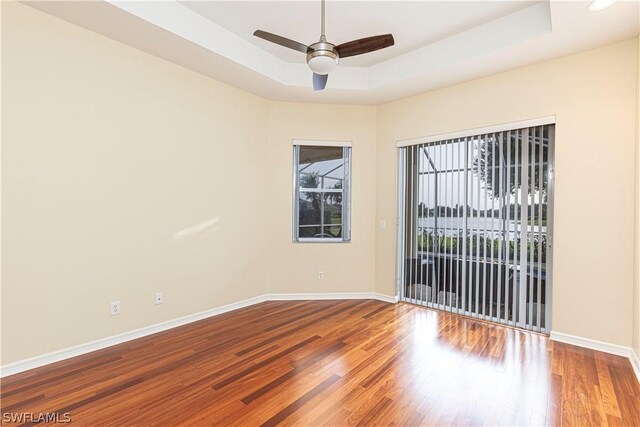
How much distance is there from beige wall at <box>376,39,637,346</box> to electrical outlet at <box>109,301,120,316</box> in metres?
4.16

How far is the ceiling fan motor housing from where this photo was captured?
2.37 m

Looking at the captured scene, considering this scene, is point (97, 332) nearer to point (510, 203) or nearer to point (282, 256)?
point (282, 256)

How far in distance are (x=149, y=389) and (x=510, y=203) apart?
3.66 meters

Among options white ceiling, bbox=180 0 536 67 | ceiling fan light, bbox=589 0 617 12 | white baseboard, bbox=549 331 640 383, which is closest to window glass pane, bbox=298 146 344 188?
white ceiling, bbox=180 0 536 67

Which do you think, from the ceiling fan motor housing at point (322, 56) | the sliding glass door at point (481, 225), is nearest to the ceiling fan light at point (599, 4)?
the sliding glass door at point (481, 225)

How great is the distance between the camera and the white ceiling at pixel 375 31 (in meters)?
2.50

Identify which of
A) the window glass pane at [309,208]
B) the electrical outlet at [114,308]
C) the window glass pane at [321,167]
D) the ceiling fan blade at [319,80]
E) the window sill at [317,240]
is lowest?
the electrical outlet at [114,308]

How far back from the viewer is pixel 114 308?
114 inches

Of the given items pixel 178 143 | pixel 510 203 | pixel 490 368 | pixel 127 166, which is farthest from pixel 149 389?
pixel 510 203

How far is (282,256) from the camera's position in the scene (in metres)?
4.41

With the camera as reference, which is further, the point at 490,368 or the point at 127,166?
the point at 127,166

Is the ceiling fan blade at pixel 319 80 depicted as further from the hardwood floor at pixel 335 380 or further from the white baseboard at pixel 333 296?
the white baseboard at pixel 333 296

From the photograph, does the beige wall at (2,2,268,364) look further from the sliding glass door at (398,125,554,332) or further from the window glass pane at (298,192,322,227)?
the sliding glass door at (398,125,554,332)

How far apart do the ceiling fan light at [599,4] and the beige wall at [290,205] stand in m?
2.53
